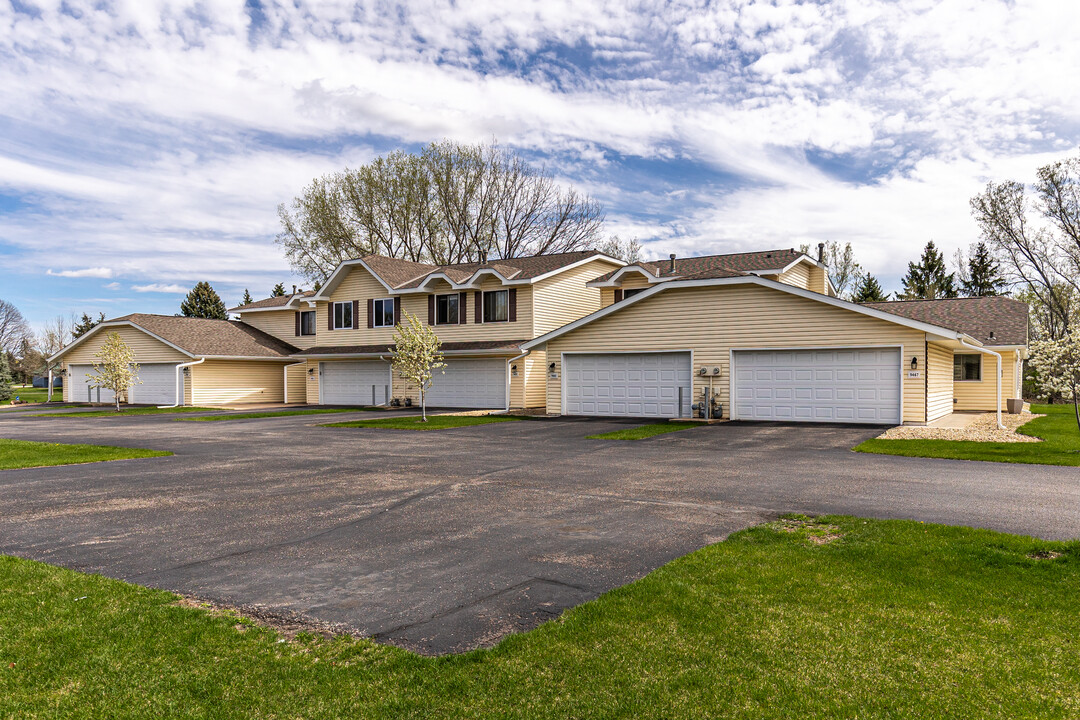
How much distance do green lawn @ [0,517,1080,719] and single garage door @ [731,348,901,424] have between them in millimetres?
15053

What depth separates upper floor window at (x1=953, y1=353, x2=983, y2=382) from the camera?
26359 millimetres

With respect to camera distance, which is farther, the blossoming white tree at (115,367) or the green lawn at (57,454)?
the blossoming white tree at (115,367)

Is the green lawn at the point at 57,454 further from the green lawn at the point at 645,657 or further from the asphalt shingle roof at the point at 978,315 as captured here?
the asphalt shingle roof at the point at 978,315

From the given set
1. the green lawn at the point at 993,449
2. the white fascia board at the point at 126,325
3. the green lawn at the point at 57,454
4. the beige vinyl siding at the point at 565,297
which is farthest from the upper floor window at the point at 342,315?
the green lawn at the point at 993,449

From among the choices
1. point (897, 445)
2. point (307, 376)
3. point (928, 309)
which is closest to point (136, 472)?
point (897, 445)

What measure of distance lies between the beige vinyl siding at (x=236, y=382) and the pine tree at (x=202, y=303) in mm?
27159

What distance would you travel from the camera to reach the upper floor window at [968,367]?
26359 mm

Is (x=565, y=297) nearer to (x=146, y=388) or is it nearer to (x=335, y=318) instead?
(x=335, y=318)

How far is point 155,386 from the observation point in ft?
115

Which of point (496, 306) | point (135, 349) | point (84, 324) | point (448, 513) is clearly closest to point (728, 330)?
point (496, 306)

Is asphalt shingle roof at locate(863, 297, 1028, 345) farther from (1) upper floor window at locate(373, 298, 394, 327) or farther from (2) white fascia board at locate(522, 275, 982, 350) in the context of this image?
(1) upper floor window at locate(373, 298, 394, 327)

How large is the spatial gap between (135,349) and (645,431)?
1171 inches

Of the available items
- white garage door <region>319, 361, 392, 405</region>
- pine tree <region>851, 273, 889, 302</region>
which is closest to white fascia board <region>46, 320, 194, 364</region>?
white garage door <region>319, 361, 392, 405</region>

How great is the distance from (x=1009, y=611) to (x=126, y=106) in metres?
23.5
